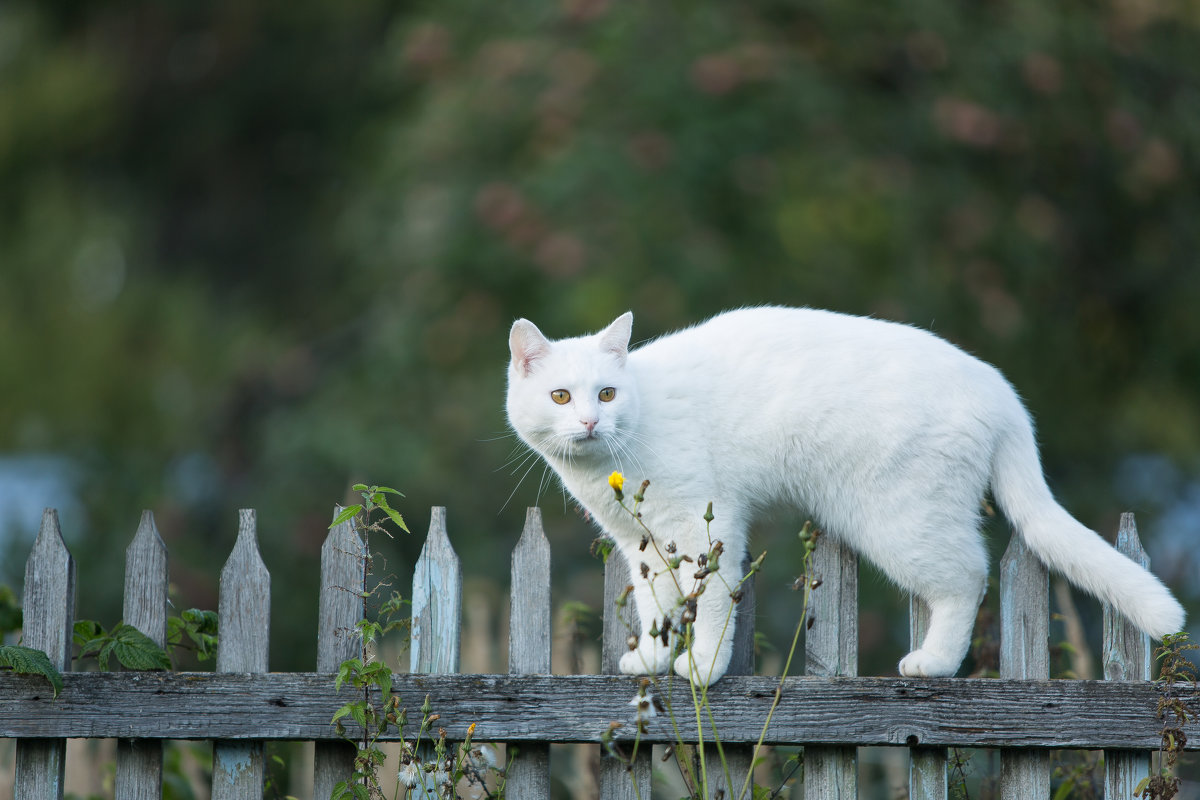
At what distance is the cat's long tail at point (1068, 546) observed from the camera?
94.5 inches

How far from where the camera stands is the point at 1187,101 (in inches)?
268

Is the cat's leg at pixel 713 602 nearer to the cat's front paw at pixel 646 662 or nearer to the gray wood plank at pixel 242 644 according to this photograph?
the cat's front paw at pixel 646 662

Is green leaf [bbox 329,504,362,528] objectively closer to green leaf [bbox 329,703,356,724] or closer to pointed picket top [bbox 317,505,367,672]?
pointed picket top [bbox 317,505,367,672]

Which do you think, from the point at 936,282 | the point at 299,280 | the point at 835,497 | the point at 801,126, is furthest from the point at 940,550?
the point at 299,280

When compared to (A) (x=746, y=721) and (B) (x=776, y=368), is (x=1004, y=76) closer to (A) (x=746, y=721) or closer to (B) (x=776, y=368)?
(B) (x=776, y=368)

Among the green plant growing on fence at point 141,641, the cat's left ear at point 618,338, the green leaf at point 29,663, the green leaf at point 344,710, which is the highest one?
the cat's left ear at point 618,338

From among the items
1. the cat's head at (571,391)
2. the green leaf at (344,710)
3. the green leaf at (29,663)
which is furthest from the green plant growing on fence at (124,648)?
the cat's head at (571,391)

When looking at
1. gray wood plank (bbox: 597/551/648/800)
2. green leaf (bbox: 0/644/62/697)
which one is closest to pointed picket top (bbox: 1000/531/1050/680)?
gray wood plank (bbox: 597/551/648/800)

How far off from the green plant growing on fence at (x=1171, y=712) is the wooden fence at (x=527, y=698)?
27mm

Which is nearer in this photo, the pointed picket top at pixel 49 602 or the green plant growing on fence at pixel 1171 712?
the green plant growing on fence at pixel 1171 712

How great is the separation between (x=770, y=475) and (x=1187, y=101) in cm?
550

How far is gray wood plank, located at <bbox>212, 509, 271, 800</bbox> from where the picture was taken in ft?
8.32

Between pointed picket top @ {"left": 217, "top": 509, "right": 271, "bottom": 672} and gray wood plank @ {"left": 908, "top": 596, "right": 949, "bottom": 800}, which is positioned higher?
pointed picket top @ {"left": 217, "top": 509, "right": 271, "bottom": 672}

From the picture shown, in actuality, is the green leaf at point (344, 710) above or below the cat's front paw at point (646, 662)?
below
